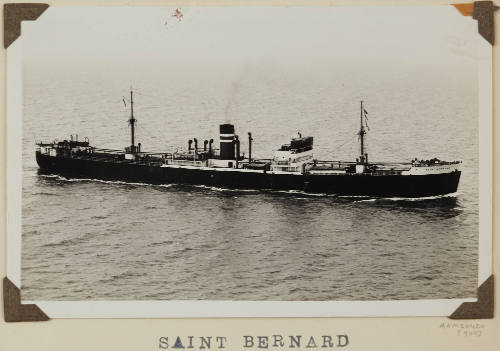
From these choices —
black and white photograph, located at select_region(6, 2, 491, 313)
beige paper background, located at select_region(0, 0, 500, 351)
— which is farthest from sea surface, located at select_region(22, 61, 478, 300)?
beige paper background, located at select_region(0, 0, 500, 351)

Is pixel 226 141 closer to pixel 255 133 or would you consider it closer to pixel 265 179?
pixel 255 133

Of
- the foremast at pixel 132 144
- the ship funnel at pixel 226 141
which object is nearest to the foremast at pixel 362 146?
the ship funnel at pixel 226 141

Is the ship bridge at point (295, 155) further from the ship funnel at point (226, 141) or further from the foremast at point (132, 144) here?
the foremast at point (132, 144)

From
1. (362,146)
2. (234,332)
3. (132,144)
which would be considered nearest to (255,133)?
(362,146)

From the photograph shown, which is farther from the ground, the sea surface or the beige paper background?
the sea surface

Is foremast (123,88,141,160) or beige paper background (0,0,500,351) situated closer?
beige paper background (0,0,500,351)

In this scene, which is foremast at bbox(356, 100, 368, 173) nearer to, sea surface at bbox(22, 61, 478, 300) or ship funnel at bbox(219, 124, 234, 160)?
sea surface at bbox(22, 61, 478, 300)
